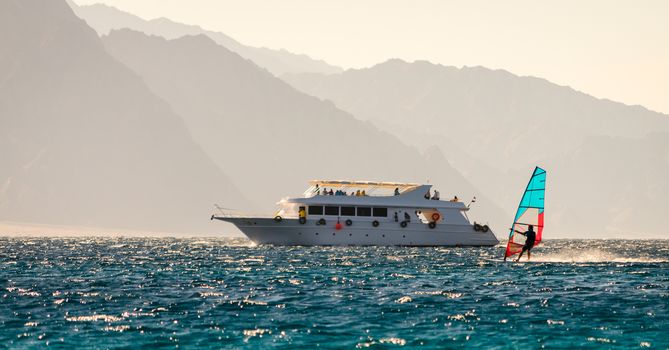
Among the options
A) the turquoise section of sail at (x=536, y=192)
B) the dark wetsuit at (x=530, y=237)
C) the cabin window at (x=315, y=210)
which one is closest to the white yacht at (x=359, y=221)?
the cabin window at (x=315, y=210)

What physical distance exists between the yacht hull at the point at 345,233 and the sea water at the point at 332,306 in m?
24.3

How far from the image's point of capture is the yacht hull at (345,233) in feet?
259

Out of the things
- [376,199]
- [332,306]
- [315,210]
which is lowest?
[332,306]

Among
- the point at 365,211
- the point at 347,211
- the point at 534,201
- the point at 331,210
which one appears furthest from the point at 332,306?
the point at 365,211

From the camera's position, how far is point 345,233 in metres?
79.3

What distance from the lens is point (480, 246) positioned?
84.0 m

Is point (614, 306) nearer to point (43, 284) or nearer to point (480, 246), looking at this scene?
point (43, 284)

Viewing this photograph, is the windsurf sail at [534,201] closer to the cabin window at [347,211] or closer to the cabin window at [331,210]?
the cabin window at [347,211]

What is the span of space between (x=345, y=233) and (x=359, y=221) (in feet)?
5.01

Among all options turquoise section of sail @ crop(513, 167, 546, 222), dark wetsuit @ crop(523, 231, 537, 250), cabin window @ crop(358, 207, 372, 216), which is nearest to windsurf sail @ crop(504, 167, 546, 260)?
turquoise section of sail @ crop(513, 167, 546, 222)

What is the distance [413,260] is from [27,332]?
36500 mm

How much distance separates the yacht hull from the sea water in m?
24.3

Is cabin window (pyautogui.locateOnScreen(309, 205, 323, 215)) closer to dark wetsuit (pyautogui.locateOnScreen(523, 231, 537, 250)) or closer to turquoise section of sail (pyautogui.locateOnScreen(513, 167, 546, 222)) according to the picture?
dark wetsuit (pyautogui.locateOnScreen(523, 231, 537, 250))

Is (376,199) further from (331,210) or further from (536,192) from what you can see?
(536,192)
